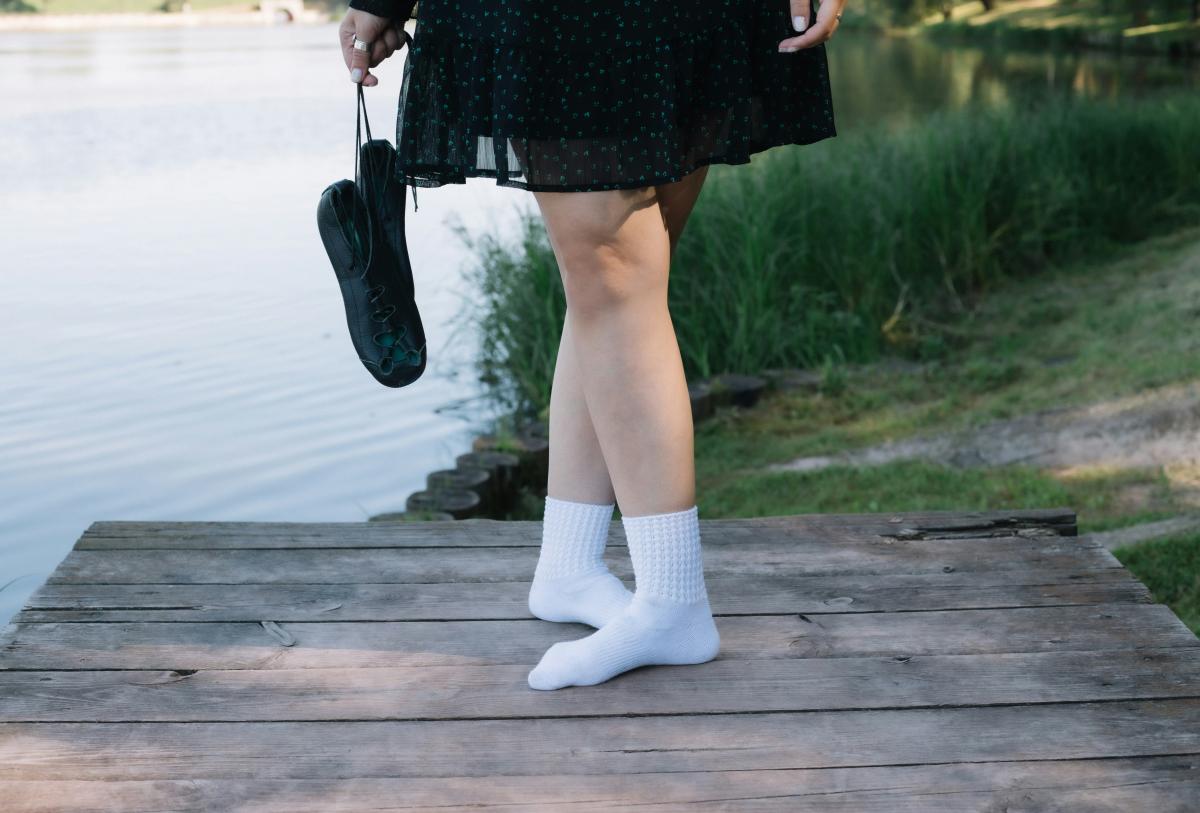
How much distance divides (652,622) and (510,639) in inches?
9.7

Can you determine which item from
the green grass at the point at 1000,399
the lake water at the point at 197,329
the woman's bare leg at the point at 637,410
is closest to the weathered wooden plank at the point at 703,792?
the woman's bare leg at the point at 637,410

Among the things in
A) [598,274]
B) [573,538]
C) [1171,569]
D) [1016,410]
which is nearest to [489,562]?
[573,538]

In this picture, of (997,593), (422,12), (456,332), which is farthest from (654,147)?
(456,332)

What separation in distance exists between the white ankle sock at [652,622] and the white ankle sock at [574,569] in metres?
0.13

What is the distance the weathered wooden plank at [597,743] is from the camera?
57.6 inches

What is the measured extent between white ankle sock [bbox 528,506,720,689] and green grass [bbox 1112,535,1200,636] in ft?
4.60

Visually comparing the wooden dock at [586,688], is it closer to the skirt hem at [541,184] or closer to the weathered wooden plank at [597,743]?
the weathered wooden plank at [597,743]

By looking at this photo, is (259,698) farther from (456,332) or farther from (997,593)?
(456,332)

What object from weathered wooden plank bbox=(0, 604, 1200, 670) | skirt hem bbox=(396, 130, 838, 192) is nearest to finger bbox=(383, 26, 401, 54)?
skirt hem bbox=(396, 130, 838, 192)

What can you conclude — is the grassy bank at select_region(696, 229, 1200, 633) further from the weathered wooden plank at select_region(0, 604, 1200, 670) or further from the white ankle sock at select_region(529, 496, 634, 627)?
the white ankle sock at select_region(529, 496, 634, 627)

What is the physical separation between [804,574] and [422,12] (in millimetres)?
1060

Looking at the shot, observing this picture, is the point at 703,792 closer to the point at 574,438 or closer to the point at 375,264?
the point at 574,438

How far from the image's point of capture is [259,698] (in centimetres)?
163

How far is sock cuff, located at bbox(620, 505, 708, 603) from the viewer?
1.67 metres
